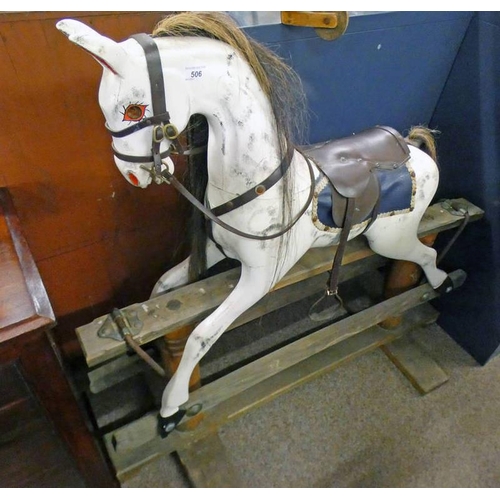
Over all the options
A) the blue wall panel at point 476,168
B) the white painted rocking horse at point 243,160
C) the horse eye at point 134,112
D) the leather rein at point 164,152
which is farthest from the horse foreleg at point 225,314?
the blue wall panel at point 476,168

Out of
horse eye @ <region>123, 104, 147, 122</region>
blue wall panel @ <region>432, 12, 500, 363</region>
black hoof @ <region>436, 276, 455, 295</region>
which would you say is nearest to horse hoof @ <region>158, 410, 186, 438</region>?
horse eye @ <region>123, 104, 147, 122</region>

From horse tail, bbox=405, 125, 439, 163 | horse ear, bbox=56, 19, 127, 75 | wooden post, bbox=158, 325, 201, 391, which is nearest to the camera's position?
horse ear, bbox=56, 19, 127, 75

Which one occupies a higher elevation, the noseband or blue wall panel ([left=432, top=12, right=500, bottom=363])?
the noseband

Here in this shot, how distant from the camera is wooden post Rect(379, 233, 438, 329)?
4.29 ft

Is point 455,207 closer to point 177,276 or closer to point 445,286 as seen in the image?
point 445,286

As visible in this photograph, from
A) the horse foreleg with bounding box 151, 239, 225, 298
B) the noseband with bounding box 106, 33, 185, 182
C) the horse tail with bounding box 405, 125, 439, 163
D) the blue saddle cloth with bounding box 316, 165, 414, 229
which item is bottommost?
the horse foreleg with bounding box 151, 239, 225, 298

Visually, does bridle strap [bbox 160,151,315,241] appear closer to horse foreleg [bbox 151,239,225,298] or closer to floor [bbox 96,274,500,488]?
horse foreleg [bbox 151,239,225,298]

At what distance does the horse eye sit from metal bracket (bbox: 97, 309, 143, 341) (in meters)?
0.43

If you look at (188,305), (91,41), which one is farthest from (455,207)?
(91,41)

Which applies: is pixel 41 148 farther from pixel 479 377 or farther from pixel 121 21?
pixel 479 377

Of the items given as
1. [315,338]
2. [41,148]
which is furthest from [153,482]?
[41,148]

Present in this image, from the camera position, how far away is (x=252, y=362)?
1131mm

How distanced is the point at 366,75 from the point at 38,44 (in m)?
0.80

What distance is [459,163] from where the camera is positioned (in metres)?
1.33
